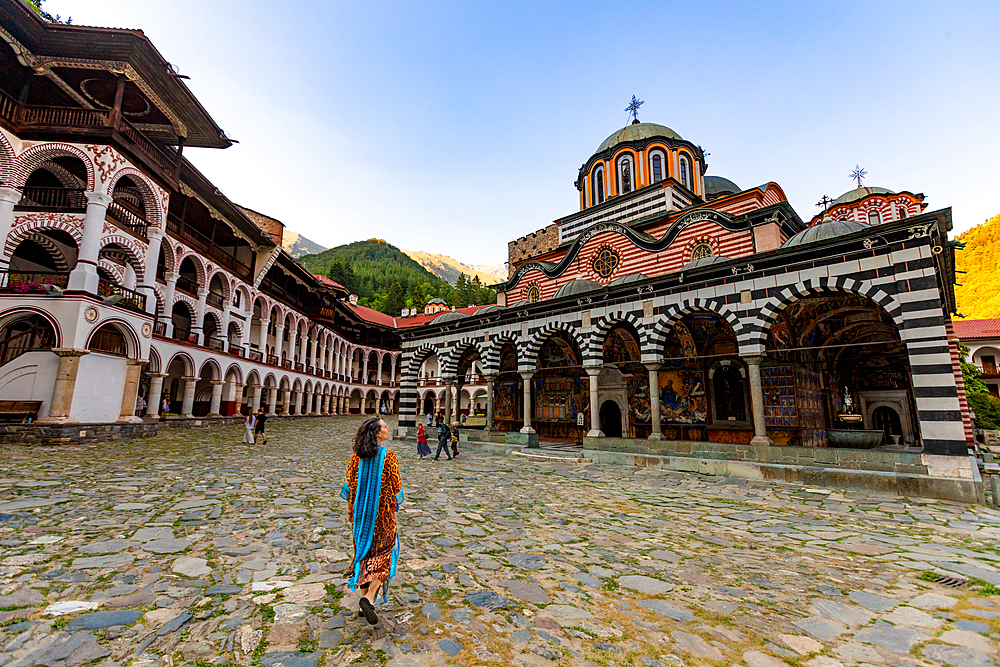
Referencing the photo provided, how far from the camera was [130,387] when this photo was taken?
1558cm

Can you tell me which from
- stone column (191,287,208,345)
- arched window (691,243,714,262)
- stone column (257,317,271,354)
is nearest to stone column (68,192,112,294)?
stone column (191,287,208,345)

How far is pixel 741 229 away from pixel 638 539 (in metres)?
13.3

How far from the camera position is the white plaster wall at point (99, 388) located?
13781 millimetres

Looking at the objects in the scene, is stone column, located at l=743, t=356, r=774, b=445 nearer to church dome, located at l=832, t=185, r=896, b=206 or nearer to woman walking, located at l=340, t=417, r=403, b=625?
woman walking, located at l=340, t=417, r=403, b=625

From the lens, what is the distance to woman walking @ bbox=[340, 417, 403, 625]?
319 cm

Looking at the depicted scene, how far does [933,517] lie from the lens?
6629 millimetres

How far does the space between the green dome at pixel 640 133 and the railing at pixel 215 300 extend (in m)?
22.8

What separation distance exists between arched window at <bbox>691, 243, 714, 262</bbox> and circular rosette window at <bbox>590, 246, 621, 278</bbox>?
2840 millimetres

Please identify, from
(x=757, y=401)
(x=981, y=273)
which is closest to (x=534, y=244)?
(x=757, y=401)

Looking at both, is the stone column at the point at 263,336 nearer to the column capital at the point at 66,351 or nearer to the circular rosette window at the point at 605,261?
the column capital at the point at 66,351

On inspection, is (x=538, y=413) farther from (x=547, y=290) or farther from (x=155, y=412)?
(x=155, y=412)

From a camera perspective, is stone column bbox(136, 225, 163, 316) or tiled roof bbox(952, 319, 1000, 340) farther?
tiled roof bbox(952, 319, 1000, 340)

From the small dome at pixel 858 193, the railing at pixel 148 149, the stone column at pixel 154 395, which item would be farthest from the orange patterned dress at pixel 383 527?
the small dome at pixel 858 193

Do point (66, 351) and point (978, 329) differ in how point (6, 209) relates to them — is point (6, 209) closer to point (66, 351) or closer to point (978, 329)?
A: point (66, 351)
